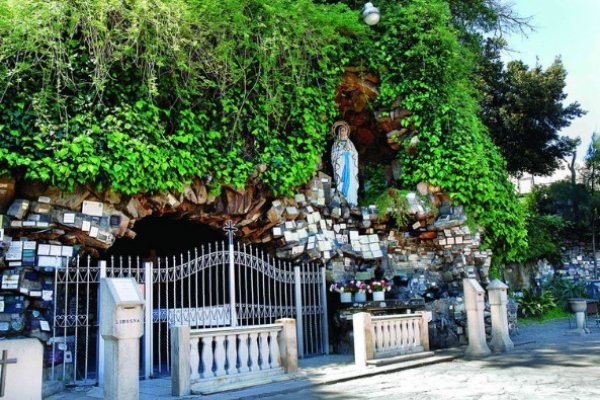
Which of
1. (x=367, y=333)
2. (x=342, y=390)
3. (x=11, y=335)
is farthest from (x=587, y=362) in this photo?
(x=11, y=335)

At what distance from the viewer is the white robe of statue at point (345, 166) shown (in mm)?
12609

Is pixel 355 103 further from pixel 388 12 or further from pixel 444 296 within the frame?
pixel 444 296

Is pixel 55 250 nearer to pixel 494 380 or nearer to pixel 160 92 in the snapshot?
pixel 160 92

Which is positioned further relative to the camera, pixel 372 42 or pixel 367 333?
pixel 372 42

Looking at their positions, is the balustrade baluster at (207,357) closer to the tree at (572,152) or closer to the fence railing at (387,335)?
the fence railing at (387,335)

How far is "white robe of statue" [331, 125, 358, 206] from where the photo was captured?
41.4ft

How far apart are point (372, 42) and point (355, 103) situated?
1.53 metres

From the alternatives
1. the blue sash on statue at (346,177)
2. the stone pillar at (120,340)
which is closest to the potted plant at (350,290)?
the blue sash on statue at (346,177)

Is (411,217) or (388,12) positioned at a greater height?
(388,12)

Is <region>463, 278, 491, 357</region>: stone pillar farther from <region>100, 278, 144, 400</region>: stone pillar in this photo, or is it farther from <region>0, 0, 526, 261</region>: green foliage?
<region>100, 278, 144, 400</region>: stone pillar

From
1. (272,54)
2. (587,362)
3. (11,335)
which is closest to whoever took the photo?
(11,335)

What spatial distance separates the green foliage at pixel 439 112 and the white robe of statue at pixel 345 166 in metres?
1.16

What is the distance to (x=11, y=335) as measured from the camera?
766 cm

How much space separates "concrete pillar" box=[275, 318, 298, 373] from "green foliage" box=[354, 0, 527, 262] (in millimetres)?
5620
